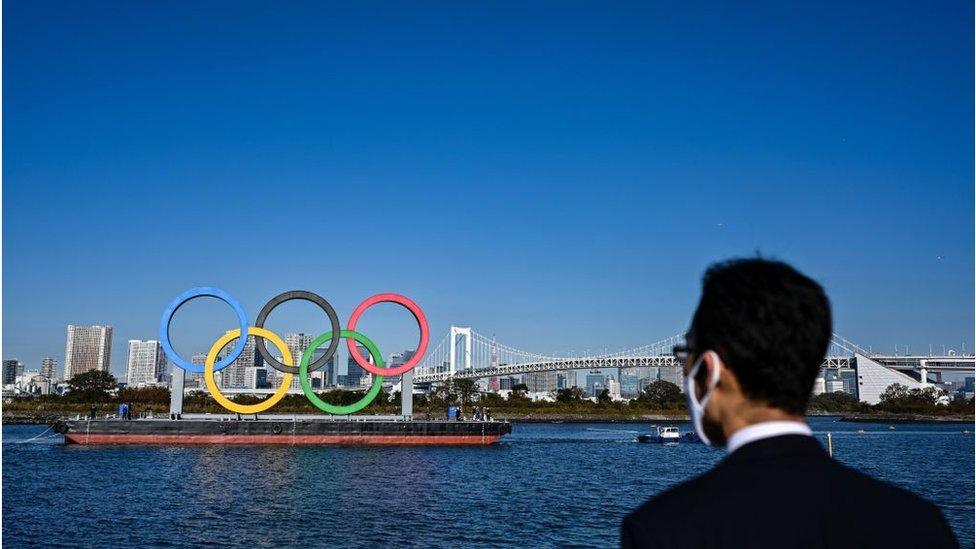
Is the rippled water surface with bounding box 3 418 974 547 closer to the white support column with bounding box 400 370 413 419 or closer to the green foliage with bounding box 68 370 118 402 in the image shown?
the white support column with bounding box 400 370 413 419

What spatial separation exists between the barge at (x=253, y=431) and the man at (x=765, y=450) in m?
32.4

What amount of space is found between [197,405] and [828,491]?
2477 inches

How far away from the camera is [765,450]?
1260mm

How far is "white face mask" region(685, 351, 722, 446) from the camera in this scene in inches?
53.2

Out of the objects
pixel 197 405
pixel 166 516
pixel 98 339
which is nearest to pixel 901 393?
pixel 197 405

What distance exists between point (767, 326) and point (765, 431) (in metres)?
0.17

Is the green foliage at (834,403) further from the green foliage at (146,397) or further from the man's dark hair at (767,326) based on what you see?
the man's dark hair at (767,326)

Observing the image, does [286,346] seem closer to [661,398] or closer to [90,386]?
[90,386]

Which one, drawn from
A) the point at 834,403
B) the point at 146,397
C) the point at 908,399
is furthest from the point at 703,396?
the point at 834,403

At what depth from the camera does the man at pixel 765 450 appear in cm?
120

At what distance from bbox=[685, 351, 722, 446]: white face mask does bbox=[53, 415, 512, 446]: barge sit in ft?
106

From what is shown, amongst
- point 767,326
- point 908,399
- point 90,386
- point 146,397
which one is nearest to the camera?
point 767,326

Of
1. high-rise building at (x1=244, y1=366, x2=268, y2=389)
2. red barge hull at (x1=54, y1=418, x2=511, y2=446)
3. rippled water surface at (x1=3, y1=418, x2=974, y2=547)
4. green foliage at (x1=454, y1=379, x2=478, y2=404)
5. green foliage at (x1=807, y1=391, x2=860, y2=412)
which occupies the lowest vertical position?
rippled water surface at (x1=3, y1=418, x2=974, y2=547)

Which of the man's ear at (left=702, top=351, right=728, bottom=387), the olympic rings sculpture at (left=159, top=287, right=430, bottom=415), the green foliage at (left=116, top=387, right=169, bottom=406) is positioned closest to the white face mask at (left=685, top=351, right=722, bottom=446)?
the man's ear at (left=702, top=351, right=728, bottom=387)
